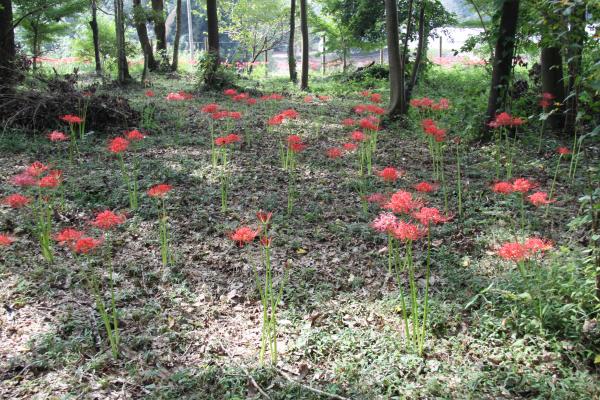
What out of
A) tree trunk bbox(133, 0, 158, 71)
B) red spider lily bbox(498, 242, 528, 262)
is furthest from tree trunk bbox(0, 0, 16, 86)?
red spider lily bbox(498, 242, 528, 262)

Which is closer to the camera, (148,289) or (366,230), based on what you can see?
(148,289)

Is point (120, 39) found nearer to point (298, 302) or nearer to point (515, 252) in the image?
point (298, 302)

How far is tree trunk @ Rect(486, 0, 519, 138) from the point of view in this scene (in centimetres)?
620

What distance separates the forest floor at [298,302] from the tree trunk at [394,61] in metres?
3.06

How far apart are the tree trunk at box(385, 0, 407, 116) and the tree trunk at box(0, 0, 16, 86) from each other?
20.5ft

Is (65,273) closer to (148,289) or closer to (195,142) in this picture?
(148,289)

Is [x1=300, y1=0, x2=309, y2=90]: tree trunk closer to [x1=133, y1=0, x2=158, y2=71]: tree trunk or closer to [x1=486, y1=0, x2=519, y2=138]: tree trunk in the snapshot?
[x1=133, y1=0, x2=158, y2=71]: tree trunk

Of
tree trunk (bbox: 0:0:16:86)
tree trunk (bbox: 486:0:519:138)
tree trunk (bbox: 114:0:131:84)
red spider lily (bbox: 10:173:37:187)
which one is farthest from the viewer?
tree trunk (bbox: 114:0:131:84)

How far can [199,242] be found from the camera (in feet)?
→ 13.4

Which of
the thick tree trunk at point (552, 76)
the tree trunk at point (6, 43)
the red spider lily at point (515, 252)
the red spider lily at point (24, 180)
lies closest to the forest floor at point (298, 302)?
the red spider lily at point (515, 252)

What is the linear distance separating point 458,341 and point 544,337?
48cm

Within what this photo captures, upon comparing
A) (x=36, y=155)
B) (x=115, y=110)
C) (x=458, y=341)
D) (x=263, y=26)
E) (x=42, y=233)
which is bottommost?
(x=458, y=341)

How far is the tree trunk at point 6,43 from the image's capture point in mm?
6934

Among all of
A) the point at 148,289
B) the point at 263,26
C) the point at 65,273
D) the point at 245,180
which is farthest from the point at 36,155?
the point at 263,26
